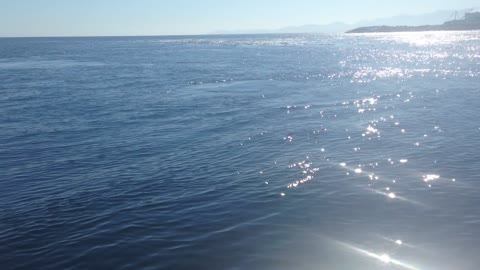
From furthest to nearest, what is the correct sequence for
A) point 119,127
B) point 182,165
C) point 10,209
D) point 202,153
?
point 119,127 → point 202,153 → point 182,165 → point 10,209

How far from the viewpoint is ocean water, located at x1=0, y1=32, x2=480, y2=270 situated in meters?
12.4

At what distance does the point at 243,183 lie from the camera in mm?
17609

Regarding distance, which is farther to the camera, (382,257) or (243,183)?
(243,183)

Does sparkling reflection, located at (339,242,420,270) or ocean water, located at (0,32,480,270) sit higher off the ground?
ocean water, located at (0,32,480,270)

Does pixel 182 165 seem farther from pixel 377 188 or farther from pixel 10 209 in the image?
pixel 377 188

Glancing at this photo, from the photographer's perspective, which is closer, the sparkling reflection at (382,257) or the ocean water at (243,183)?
the sparkling reflection at (382,257)

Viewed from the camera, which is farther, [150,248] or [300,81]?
[300,81]

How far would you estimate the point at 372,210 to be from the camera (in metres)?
14.7

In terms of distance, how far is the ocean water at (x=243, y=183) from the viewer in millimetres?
12367

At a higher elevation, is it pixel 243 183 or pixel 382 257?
pixel 243 183

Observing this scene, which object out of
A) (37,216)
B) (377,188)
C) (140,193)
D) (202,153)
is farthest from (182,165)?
(377,188)

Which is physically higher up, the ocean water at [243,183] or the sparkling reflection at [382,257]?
the ocean water at [243,183]

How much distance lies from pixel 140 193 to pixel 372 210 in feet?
27.6

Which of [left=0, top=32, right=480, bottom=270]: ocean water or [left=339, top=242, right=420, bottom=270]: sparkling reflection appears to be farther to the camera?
[left=0, top=32, right=480, bottom=270]: ocean water
